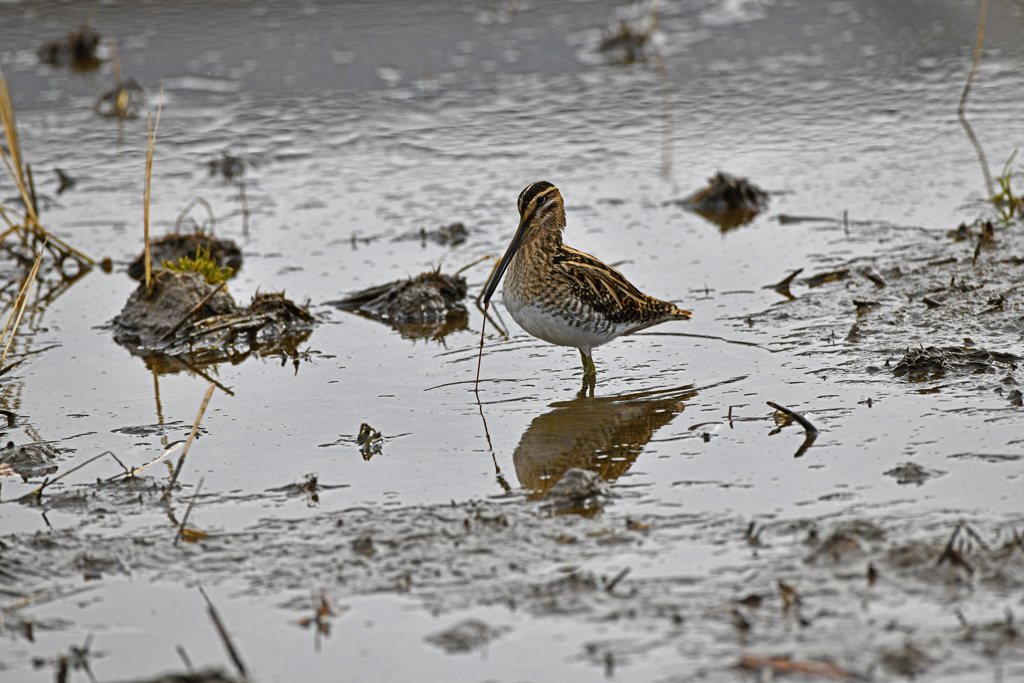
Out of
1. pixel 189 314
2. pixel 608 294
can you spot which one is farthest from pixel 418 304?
pixel 608 294

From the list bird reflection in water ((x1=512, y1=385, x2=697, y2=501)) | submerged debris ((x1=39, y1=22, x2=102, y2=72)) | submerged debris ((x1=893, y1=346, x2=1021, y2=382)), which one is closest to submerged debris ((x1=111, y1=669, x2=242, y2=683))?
bird reflection in water ((x1=512, y1=385, x2=697, y2=501))

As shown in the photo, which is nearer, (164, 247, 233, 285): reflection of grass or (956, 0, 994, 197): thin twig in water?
(164, 247, 233, 285): reflection of grass

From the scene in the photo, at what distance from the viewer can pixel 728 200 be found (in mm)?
8773

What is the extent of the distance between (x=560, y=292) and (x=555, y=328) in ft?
0.64

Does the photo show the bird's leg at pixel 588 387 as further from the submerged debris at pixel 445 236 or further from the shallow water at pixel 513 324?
the submerged debris at pixel 445 236

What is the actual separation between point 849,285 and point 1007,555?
3445mm

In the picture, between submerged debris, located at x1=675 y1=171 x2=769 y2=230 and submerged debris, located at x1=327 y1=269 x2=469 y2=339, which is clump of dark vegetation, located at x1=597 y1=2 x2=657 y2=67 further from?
submerged debris, located at x1=327 y1=269 x2=469 y2=339

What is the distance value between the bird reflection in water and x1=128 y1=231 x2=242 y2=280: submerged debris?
3363 millimetres

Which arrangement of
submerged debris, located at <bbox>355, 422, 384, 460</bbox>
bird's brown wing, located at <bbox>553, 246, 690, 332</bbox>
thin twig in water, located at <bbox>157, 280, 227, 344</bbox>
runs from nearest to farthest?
1. submerged debris, located at <bbox>355, 422, 384, 460</bbox>
2. bird's brown wing, located at <bbox>553, 246, 690, 332</bbox>
3. thin twig in water, located at <bbox>157, 280, 227, 344</bbox>

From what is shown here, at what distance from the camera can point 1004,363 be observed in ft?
18.6

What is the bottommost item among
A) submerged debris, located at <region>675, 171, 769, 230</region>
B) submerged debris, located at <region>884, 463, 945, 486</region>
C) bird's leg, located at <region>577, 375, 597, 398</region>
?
submerged debris, located at <region>884, 463, 945, 486</region>

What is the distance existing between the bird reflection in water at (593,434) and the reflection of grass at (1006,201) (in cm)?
322

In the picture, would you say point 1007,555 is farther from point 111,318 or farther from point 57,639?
point 111,318

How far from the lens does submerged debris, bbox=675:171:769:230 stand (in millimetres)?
8711
